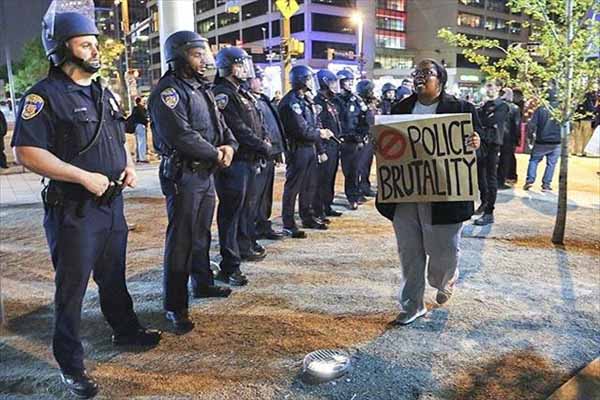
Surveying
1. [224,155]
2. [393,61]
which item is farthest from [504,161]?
[393,61]

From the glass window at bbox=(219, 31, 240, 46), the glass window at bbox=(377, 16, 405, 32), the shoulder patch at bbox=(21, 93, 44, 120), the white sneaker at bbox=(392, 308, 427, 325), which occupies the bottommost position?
the white sneaker at bbox=(392, 308, 427, 325)

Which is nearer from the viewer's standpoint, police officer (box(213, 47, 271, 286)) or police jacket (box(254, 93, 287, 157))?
police officer (box(213, 47, 271, 286))

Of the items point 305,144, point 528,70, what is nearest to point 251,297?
point 305,144

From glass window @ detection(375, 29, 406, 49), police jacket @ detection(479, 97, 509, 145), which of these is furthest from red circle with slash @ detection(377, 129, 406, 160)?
glass window @ detection(375, 29, 406, 49)

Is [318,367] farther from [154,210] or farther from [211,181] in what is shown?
[154,210]

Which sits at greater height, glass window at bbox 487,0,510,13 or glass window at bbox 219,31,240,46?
glass window at bbox 487,0,510,13

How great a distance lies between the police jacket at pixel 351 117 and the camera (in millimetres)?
8102

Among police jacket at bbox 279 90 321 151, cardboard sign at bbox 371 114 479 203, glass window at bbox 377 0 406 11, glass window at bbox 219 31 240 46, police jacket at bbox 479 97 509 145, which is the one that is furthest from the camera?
glass window at bbox 219 31 240 46

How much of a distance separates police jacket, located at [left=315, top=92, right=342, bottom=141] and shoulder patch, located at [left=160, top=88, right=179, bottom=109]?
3905mm

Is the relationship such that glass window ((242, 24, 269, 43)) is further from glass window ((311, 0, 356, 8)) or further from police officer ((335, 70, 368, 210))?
police officer ((335, 70, 368, 210))

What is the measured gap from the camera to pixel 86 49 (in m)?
2.95

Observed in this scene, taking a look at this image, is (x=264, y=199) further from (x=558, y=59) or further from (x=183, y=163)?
(x=558, y=59)

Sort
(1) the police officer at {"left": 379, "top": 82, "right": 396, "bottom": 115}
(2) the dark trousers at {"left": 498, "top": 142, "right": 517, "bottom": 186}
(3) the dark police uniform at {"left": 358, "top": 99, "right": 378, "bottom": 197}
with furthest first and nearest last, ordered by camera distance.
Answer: (1) the police officer at {"left": 379, "top": 82, "right": 396, "bottom": 115} < (2) the dark trousers at {"left": 498, "top": 142, "right": 517, "bottom": 186} < (3) the dark police uniform at {"left": 358, "top": 99, "right": 378, "bottom": 197}

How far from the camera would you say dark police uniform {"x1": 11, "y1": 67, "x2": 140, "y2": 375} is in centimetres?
281
